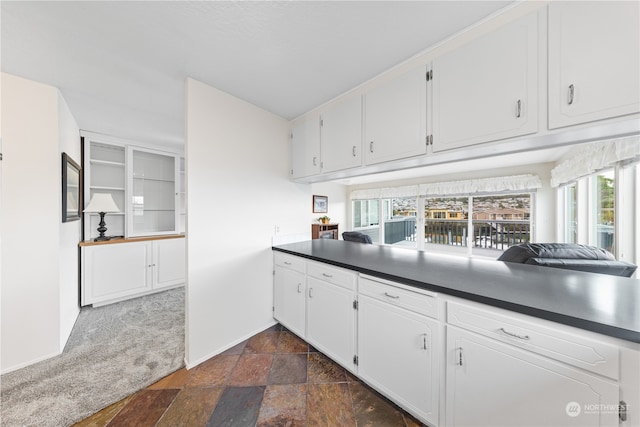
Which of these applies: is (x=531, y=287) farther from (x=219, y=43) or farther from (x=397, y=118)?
(x=219, y=43)

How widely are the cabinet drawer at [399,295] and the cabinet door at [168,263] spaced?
10.1ft

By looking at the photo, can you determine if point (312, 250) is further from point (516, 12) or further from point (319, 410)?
point (516, 12)

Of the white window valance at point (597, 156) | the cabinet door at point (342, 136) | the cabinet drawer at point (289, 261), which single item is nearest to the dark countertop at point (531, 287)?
the cabinet drawer at point (289, 261)

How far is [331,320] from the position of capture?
1.70m

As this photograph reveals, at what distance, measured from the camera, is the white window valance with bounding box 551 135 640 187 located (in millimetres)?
1731

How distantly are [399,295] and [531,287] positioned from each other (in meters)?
0.64

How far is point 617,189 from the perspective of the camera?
6.69ft

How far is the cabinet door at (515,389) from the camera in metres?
0.77

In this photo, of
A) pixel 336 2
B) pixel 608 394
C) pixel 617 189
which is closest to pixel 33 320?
pixel 336 2

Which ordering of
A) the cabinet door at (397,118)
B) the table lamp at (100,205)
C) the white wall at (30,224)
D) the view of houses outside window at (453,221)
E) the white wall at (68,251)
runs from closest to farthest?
the cabinet door at (397,118) → the white wall at (30,224) → the white wall at (68,251) → the table lamp at (100,205) → the view of houses outside window at (453,221)

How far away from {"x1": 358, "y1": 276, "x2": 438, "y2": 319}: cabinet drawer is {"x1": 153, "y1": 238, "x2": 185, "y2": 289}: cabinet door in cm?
308

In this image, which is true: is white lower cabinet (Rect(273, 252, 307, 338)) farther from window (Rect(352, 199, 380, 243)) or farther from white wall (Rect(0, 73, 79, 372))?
window (Rect(352, 199, 380, 243))

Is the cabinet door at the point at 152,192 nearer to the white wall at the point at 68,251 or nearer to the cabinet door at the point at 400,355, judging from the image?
the white wall at the point at 68,251

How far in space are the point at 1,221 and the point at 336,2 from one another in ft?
9.16
